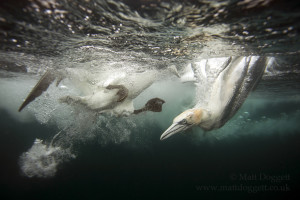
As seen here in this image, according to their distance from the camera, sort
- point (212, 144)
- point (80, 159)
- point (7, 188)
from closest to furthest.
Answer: point (7, 188), point (80, 159), point (212, 144)

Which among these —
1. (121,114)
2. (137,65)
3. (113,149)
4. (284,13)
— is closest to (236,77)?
(284,13)

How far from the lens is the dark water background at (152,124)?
3363 mm

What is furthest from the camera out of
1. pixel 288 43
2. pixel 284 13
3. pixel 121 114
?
pixel 121 114

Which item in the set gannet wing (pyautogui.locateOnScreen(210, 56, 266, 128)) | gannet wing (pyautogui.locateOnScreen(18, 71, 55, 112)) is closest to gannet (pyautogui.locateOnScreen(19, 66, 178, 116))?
gannet wing (pyautogui.locateOnScreen(18, 71, 55, 112))

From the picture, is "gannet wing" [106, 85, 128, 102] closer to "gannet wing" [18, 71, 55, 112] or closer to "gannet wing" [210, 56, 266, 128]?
"gannet wing" [18, 71, 55, 112]

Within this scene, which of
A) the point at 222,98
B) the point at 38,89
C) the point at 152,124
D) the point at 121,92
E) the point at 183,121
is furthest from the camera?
the point at 152,124

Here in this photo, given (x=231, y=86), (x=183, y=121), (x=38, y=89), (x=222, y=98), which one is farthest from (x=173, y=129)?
(x=38, y=89)

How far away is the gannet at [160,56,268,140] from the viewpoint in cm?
440

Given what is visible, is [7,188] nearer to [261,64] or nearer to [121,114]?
[121,114]

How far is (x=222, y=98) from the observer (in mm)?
4922

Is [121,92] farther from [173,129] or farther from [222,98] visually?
[222,98]

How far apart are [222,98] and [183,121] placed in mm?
1521

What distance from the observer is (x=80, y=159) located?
65.3 ft

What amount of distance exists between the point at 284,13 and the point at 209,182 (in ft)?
81.9
